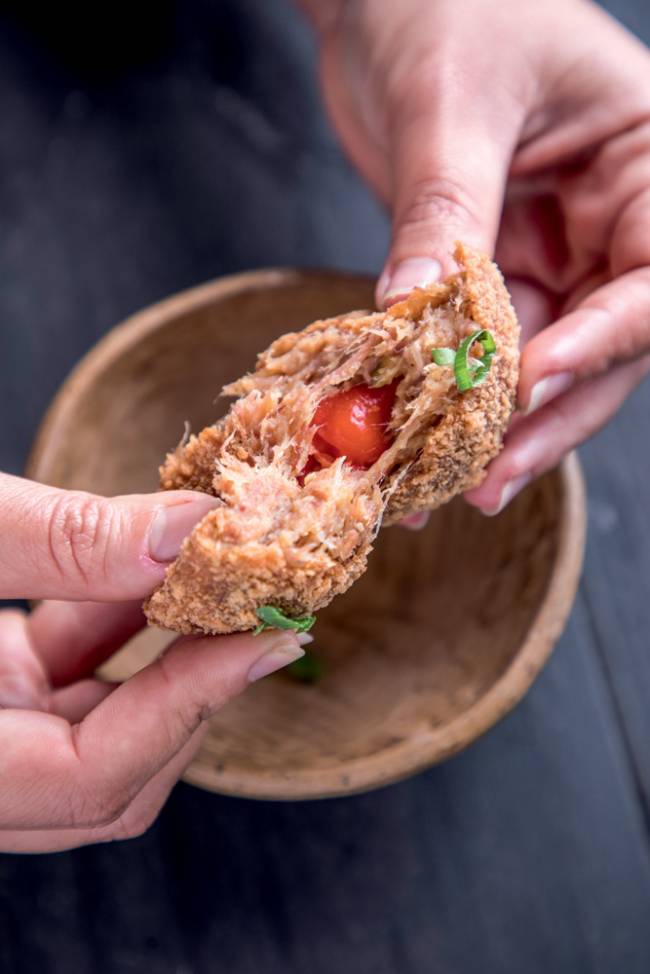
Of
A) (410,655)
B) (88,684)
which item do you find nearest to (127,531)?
(88,684)

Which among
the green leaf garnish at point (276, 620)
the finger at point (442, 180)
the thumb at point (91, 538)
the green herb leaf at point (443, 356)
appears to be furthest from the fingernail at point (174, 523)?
the finger at point (442, 180)

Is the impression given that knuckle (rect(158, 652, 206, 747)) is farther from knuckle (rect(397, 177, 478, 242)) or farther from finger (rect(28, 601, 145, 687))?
knuckle (rect(397, 177, 478, 242))

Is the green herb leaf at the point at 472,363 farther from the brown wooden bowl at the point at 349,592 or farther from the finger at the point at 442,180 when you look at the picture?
the brown wooden bowl at the point at 349,592

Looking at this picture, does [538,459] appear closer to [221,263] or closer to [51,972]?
[221,263]

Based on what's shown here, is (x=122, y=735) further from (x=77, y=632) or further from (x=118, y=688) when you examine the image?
(x=77, y=632)

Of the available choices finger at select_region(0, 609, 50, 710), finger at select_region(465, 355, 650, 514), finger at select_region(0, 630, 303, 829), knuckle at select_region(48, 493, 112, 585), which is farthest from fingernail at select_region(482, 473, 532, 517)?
finger at select_region(0, 609, 50, 710)

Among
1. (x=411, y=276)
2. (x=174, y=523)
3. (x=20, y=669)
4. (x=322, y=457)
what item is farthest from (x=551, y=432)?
(x=20, y=669)

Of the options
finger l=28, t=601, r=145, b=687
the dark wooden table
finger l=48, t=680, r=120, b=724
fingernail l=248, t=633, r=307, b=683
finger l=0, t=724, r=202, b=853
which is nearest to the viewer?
fingernail l=248, t=633, r=307, b=683

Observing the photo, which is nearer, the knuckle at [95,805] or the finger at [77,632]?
the knuckle at [95,805]
